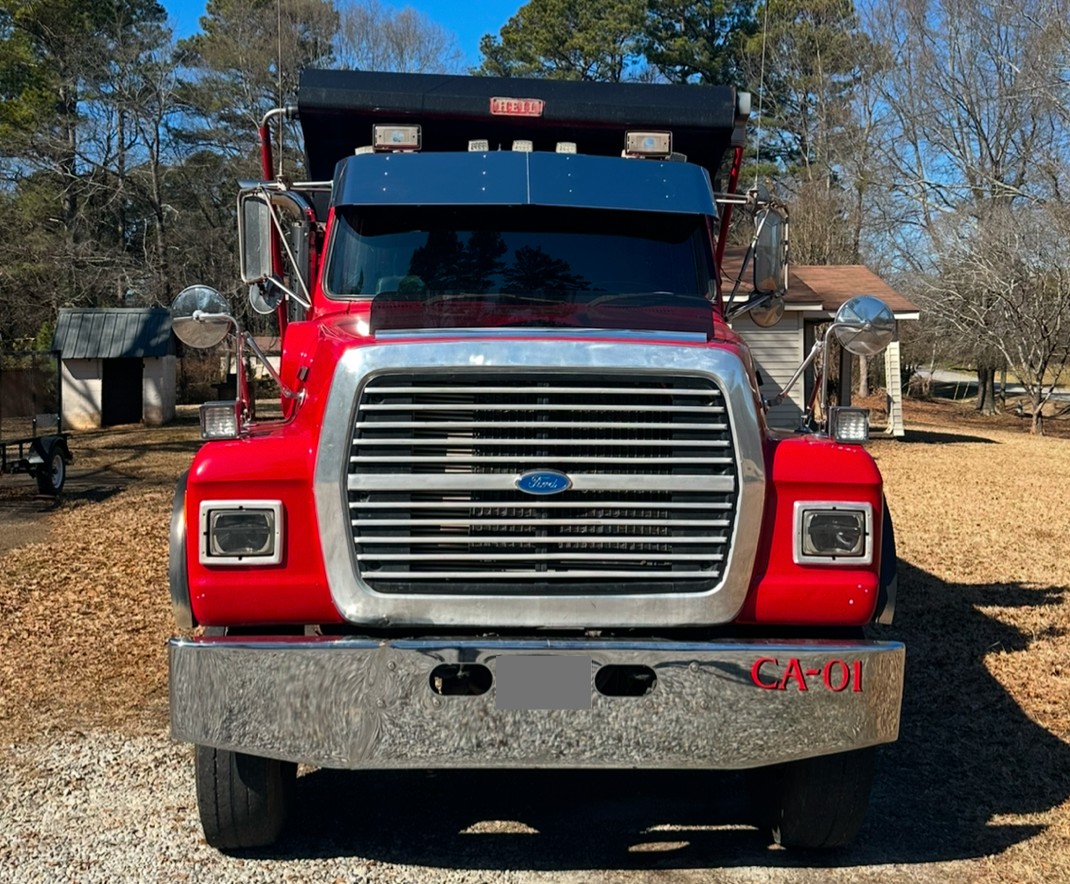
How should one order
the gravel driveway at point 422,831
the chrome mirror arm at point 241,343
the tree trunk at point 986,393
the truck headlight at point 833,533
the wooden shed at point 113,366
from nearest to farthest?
the truck headlight at point 833,533 → the gravel driveway at point 422,831 → the chrome mirror arm at point 241,343 → the wooden shed at point 113,366 → the tree trunk at point 986,393

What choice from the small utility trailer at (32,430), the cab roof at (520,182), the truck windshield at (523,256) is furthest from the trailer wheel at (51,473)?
the truck windshield at (523,256)

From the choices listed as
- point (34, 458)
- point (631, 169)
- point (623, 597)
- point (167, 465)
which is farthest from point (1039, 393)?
point (623, 597)

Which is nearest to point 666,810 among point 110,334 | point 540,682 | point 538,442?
point 540,682

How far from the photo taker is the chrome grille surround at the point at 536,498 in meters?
3.55

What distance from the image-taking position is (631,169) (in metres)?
5.38

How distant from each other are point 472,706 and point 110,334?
70.0 ft

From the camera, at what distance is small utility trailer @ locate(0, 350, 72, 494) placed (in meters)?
13.0

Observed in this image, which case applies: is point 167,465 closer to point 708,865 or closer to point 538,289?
point 538,289

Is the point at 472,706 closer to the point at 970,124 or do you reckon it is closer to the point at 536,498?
the point at 536,498

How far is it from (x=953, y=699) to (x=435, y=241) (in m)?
3.53

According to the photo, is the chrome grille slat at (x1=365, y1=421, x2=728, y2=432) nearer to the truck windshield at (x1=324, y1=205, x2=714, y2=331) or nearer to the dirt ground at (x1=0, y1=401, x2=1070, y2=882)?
the truck windshield at (x1=324, y1=205, x2=714, y2=331)

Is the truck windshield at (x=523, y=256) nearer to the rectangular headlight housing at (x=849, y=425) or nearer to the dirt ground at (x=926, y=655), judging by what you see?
the rectangular headlight housing at (x=849, y=425)

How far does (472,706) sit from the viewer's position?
3465mm

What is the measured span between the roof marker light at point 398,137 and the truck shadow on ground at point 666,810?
3.01 meters
